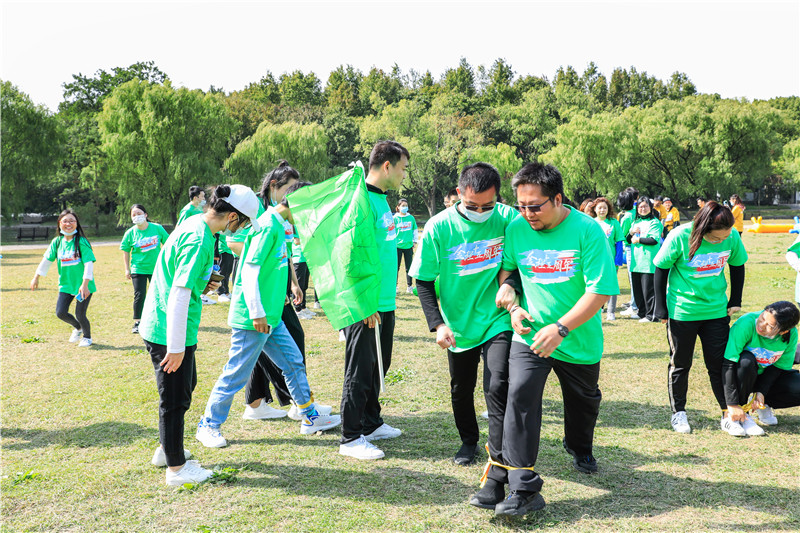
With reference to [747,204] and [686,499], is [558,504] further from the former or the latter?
[747,204]

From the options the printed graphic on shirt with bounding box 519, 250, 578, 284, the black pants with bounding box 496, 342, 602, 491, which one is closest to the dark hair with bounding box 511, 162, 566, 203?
the printed graphic on shirt with bounding box 519, 250, 578, 284

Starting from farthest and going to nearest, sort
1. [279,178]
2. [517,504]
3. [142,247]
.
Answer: [142,247]
[279,178]
[517,504]

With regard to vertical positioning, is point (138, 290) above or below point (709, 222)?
below

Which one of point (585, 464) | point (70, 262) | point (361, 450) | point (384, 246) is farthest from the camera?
point (70, 262)

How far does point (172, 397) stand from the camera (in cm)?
423

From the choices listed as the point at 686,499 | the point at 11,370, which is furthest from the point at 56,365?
the point at 686,499

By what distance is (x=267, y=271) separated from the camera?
4.97 meters

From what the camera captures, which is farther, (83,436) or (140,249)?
(140,249)

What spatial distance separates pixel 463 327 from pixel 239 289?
1965mm

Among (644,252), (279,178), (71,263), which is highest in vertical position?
(279,178)

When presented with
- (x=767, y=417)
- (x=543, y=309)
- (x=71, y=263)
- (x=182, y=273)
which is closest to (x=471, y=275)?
(x=543, y=309)

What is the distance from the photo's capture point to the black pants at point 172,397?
4.22m

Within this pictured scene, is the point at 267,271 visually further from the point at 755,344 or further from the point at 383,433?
the point at 755,344

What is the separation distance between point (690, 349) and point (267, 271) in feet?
12.2
